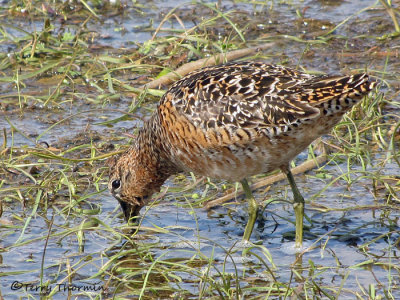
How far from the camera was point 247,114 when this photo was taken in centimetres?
596

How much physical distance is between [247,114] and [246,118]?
0.10 ft

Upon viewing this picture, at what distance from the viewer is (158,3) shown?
38.9 feet

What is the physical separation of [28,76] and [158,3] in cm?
327

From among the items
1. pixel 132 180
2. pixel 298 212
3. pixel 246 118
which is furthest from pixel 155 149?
pixel 298 212

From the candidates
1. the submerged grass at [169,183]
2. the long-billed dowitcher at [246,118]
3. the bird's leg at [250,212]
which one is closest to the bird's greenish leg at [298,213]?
the long-billed dowitcher at [246,118]

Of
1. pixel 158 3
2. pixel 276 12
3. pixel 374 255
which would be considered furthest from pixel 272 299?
pixel 158 3

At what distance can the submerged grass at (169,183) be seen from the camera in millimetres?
5809

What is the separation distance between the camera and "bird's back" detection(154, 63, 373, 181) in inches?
229

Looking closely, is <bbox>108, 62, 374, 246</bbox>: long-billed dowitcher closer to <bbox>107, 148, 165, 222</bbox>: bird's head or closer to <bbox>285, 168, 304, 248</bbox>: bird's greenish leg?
<bbox>285, 168, 304, 248</bbox>: bird's greenish leg

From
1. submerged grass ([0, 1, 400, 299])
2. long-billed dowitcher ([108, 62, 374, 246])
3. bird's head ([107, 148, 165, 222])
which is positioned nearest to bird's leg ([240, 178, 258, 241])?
long-billed dowitcher ([108, 62, 374, 246])

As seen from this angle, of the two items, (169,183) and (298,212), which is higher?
(298,212)

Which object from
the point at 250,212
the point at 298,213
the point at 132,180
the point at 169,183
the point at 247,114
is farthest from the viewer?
the point at 169,183

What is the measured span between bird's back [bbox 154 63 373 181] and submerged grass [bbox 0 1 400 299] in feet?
1.57

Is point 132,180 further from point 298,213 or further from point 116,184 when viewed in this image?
point 298,213
